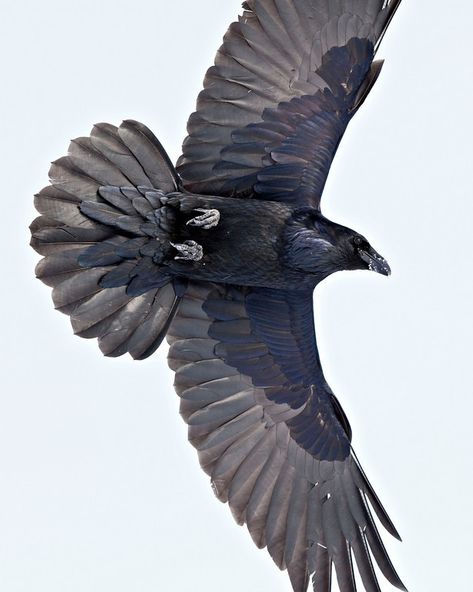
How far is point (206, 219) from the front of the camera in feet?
23.2

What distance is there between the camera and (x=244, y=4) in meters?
7.12

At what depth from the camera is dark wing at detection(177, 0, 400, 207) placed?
7.15 metres

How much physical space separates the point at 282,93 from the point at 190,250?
36.1 inches

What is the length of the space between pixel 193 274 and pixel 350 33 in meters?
1.46

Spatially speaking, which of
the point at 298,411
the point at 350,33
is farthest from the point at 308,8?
the point at 298,411

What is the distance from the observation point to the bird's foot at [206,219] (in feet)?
23.2

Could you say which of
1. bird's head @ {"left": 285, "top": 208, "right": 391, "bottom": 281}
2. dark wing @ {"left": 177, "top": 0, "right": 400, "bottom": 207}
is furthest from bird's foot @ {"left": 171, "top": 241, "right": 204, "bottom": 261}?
bird's head @ {"left": 285, "top": 208, "right": 391, "bottom": 281}

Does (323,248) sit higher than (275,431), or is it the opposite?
(323,248)

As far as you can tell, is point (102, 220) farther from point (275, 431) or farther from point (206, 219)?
point (275, 431)

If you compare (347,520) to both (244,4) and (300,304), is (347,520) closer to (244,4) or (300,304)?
(300,304)

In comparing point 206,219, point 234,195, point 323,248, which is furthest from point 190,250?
point 323,248

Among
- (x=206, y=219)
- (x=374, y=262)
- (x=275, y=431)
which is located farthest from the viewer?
(x=275, y=431)

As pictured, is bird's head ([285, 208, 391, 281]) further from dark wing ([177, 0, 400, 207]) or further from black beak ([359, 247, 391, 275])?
dark wing ([177, 0, 400, 207])

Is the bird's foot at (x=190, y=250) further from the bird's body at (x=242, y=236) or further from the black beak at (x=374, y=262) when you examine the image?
the black beak at (x=374, y=262)
